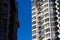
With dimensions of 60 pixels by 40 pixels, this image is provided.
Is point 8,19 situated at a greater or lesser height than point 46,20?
lesser

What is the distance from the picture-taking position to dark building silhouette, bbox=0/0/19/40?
7059cm

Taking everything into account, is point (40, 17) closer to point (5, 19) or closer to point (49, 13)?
point (49, 13)

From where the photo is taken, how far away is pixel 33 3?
107m

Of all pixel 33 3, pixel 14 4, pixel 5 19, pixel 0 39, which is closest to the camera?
pixel 0 39

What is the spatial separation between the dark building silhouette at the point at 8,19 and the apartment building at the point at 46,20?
53.4 ft

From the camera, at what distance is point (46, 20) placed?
94188 mm

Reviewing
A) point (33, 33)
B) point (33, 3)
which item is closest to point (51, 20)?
point (33, 33)

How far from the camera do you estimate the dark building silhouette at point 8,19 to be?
232 ft

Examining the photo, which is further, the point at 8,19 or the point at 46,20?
the point at 46,20

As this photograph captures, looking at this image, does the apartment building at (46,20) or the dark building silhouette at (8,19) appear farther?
the apartment building at (46,20)

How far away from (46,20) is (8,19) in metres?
24.0

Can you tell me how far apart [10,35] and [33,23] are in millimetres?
27038

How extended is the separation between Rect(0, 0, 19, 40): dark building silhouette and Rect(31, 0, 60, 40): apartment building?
16270mm

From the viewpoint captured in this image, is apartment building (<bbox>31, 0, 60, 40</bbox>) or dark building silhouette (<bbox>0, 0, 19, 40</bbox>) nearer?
dark building silhouette (<bbox>0, 0, 19, 40</bbox>)
